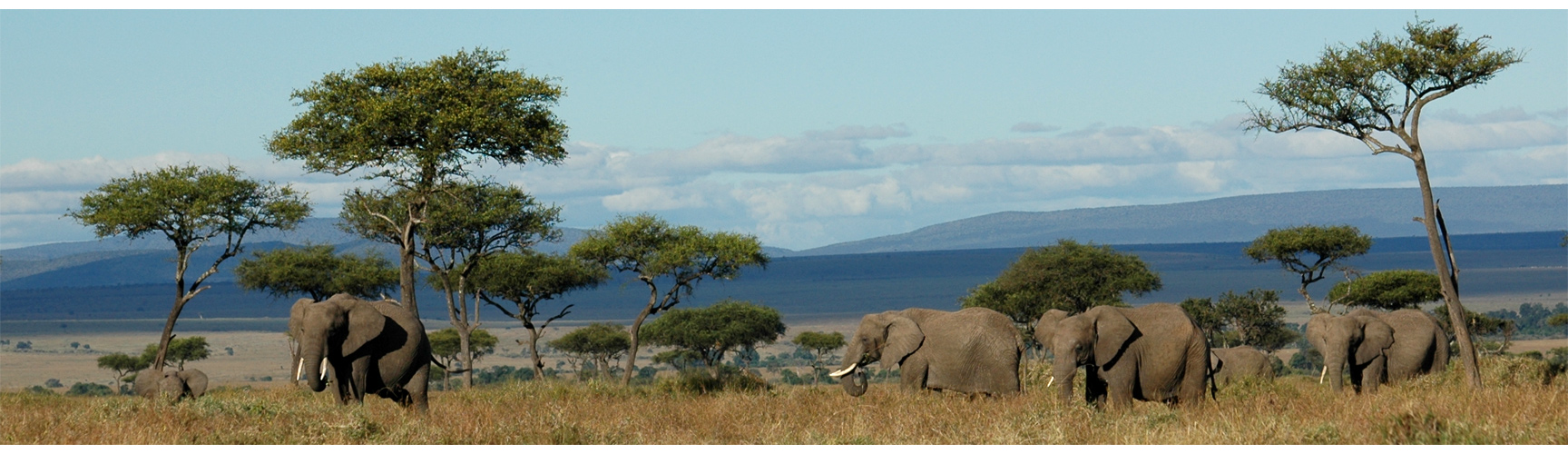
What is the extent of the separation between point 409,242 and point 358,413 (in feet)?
49.8

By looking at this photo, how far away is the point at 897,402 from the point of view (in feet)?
76.2

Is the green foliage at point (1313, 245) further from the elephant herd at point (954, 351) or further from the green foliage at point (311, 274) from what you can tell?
the elephant herd at point (954, 351)

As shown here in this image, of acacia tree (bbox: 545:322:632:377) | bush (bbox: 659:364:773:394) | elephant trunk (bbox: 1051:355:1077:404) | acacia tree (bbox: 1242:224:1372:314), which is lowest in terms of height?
acacia tree (bbox: 545:322:632:377)

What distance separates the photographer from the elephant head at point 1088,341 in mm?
20828

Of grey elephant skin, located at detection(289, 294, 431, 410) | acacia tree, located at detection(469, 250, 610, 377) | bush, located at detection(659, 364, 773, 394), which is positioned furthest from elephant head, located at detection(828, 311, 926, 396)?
acacia tree, located at detection(469, 250, 610, 377)

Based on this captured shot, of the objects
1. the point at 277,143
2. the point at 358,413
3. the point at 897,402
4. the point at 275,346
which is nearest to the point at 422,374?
the point at 358,413

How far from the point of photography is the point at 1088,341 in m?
20.9

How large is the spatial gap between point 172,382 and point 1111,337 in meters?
21.3

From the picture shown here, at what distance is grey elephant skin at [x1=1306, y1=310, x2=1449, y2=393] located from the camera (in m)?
27.5

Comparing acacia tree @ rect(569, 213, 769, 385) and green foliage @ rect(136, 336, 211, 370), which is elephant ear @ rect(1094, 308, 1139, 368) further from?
green foliage @ rect(136, 336, 211, 370)

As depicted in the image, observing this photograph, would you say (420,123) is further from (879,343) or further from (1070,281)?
(1070,281)

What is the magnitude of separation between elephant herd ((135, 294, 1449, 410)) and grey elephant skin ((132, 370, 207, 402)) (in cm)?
1099

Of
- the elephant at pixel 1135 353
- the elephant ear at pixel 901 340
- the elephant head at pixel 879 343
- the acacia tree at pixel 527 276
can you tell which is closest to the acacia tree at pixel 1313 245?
the acacia tree at pixel 527 276

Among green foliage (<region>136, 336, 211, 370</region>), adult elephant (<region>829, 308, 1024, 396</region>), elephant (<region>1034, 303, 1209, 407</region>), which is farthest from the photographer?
green foliage (<region>136, 336, 211, 370</region>)
